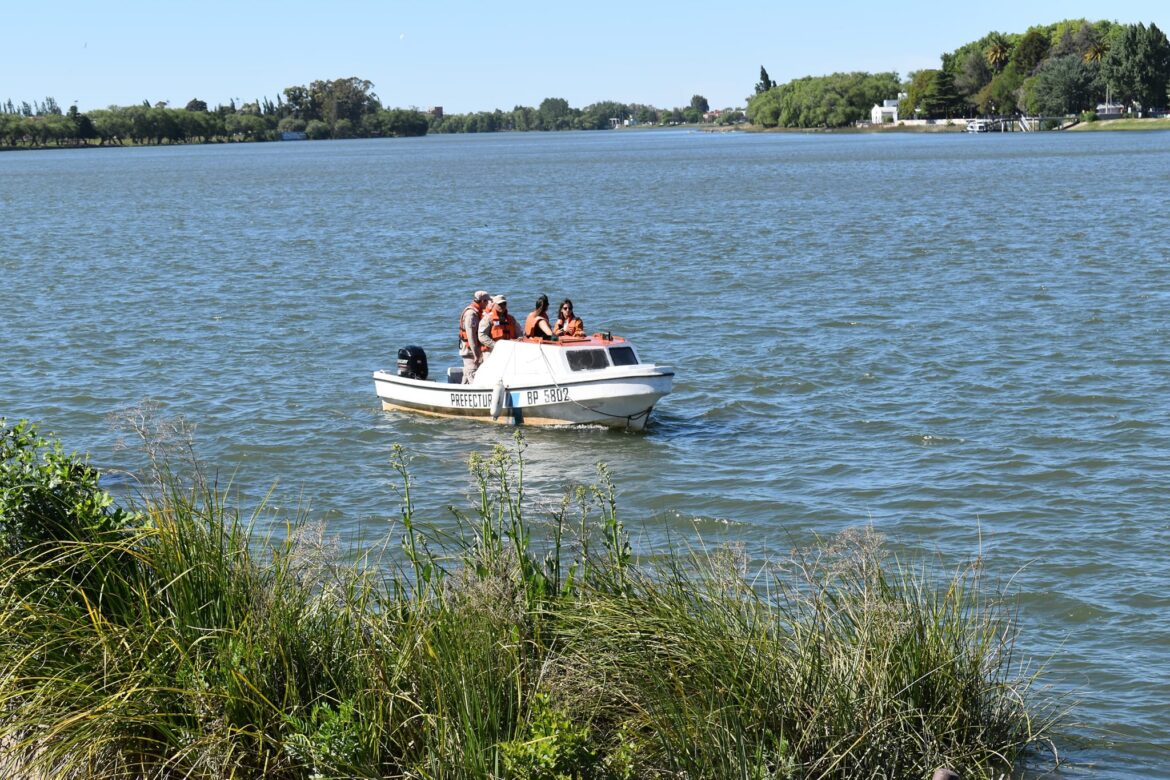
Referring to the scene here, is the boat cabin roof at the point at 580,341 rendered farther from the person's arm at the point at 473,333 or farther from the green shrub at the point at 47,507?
the green shrub at the point at 47,507

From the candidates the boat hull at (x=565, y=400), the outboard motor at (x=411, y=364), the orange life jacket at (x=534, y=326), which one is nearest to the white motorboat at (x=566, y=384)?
the boat hull at (x=565, y=400)

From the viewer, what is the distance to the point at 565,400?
20469mm

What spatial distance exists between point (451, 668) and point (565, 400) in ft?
44.5

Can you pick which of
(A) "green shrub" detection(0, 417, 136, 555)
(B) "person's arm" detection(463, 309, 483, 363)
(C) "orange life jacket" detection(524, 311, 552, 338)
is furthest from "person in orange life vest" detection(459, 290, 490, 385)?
(A) "green shrub" detection(0, 417, 136, 555)

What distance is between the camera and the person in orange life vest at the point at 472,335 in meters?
21.3

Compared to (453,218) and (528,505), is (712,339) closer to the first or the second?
(528,505)

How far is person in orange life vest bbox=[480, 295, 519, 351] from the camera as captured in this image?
2119 centimetres

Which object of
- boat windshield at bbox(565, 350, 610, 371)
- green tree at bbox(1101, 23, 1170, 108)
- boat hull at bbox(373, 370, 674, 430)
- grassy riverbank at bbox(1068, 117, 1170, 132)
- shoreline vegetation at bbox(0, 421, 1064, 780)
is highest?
green tree at bbox(1101, 23, 1170, 108)

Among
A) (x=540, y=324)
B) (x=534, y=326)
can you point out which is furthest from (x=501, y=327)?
(x=540, y=324)

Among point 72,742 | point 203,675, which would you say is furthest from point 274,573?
point 72,742

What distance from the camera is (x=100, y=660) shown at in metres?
7.35

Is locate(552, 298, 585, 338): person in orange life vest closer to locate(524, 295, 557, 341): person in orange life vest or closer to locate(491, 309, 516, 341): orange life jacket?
locate(524, 295, 557, 341): person in orange life vest

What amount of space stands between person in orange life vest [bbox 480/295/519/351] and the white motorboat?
26cm

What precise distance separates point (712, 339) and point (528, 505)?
44.8ft
